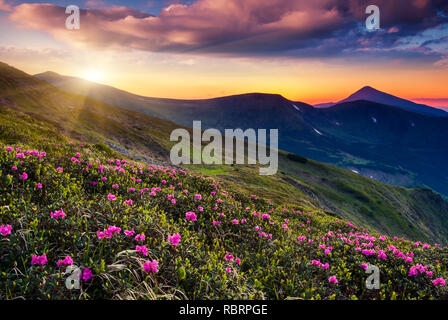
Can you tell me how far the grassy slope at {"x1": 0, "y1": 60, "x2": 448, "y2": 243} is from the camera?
1682 inches

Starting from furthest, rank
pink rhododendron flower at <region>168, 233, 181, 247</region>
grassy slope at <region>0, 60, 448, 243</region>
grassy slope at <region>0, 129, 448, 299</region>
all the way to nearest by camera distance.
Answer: grassy slope at <region>0, 60, 448, 243</region> → pink rhododendron flower at <region>168, 233, 181, 247</region> → grassy slope at <region>0, 129, 448, 299</region>

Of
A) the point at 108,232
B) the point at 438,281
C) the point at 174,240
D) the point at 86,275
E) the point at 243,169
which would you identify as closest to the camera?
the point at 86,275

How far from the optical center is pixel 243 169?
191 ft

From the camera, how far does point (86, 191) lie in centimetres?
819

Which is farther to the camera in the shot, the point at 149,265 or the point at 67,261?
the point at 149,265

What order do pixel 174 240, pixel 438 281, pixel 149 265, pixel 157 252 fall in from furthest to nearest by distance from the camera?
1. pixel 438 281
2. pixel 174 240
3. pixel 157 252
4. pixel 149 265

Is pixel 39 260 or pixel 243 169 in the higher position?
pixel 39 260

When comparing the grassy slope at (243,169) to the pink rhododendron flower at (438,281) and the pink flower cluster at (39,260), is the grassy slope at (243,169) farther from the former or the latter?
the pink rhododendron flower at (438,281)

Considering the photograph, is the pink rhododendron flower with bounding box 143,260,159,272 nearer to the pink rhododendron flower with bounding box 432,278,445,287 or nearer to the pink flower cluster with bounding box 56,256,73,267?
the pink flower cluster with bounding box 56,256,73,267

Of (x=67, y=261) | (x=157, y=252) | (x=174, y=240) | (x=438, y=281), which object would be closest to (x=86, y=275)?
(x=67, y=261)

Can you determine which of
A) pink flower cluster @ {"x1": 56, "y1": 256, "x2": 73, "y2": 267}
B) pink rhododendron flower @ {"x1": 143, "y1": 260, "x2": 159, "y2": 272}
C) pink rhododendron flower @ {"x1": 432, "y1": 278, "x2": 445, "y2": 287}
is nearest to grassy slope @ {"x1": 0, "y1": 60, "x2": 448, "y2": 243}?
pink flower cluster @ {"x1": 56, "y1": 256, "x2": 73, "y2": 267}

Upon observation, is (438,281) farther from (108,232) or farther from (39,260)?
(39,260)

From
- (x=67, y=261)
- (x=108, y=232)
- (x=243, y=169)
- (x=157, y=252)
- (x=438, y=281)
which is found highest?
(x=108, y=232)

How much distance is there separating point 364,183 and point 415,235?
157 ft
